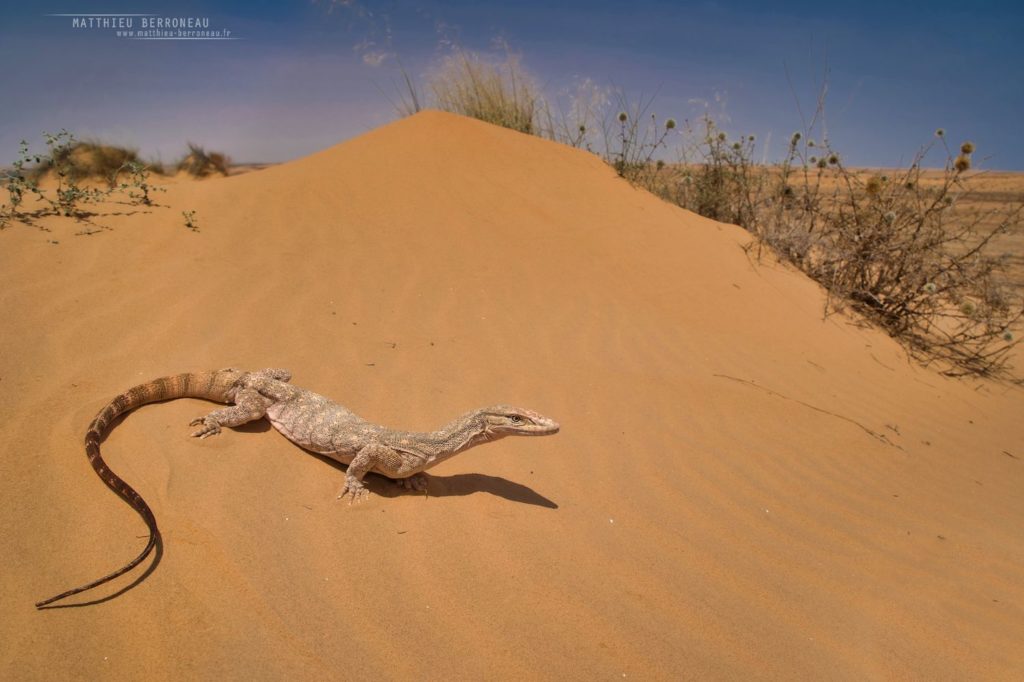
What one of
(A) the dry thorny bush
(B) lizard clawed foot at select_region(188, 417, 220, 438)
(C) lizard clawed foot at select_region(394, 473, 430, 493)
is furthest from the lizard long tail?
(A) the dry thorny bush

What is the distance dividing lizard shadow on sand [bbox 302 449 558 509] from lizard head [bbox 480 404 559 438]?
0.36 meters

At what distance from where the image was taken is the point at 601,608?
8.68 feet

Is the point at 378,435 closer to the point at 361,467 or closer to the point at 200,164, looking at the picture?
Result: the point at 361,467

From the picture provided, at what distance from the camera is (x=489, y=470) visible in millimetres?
3732

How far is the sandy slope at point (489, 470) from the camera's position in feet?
7.83

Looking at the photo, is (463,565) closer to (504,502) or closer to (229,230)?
(504,502)

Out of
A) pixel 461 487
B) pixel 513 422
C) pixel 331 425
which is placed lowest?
pixel 461 487

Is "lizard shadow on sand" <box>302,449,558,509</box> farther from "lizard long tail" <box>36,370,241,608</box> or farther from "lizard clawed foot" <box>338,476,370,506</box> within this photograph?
"lizard long tail" <box>36,370,241,608</box>

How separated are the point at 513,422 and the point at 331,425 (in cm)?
112

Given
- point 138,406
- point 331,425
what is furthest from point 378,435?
point 138,406

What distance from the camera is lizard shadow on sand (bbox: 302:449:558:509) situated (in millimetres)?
3395

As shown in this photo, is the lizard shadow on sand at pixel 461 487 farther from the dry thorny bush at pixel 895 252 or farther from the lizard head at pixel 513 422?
the dry thorny bush at pixel 895 252

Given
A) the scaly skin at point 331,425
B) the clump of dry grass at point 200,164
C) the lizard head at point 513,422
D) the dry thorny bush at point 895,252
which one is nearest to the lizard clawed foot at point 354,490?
the scaly skin at point 331,425

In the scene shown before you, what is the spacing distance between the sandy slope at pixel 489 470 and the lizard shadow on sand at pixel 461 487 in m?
0.02
